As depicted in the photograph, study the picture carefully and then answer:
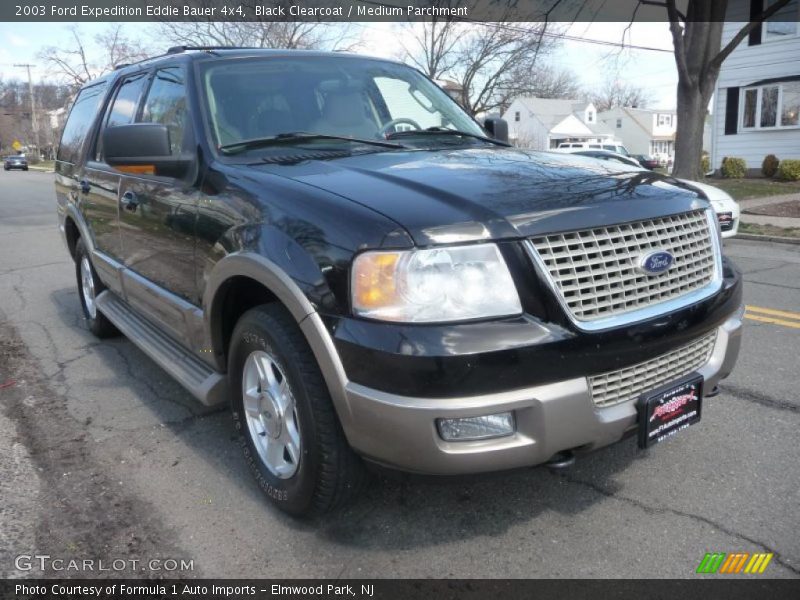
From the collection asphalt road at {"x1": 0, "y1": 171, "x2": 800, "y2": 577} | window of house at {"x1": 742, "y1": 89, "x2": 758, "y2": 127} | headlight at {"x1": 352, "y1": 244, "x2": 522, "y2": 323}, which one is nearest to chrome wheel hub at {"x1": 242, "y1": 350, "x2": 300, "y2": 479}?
asphalt road at {"x1": 0, "y1": 171, "x2": 800, "y2": 577}

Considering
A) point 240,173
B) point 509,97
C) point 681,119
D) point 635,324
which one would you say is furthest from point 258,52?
point 509,97

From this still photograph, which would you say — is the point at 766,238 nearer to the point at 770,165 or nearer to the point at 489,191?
the point at 489,191

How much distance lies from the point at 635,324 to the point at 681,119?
48.6 ft

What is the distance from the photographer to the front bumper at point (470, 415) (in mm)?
2143

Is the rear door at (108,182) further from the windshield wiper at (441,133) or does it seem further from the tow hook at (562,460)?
the tow hook at (562,460)

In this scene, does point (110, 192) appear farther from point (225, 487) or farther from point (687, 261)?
point (687, 261)

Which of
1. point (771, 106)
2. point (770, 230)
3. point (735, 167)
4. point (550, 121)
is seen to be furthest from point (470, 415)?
point (550, 121)

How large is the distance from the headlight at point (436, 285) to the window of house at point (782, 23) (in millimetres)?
24912

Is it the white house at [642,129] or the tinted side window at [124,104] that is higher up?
the white house at [642,129]

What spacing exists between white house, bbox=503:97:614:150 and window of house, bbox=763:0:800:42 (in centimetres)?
4538

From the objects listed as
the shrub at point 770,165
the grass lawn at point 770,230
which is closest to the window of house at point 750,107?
the shrub at point 770,165

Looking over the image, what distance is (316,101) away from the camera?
361 cm

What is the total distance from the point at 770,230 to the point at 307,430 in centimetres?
1122

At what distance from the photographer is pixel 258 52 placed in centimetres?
382
